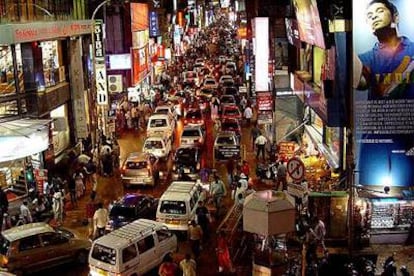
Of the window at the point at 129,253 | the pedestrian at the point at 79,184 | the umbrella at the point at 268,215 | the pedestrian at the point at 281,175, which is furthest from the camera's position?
the pedestrian at the point at 79,184

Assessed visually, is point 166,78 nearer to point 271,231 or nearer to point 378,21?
point 378,21

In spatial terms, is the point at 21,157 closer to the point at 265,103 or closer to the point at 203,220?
the point at 203,220

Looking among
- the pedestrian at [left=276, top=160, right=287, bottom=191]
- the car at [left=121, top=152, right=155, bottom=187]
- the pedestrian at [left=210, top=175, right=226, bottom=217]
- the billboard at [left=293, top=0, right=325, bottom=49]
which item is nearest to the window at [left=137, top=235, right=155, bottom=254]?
the pedestrian at [left=210, top=175, right=226, bottom=217]

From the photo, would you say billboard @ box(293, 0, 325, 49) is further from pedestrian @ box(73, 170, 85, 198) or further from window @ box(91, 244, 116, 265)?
pedestrian @ box(73, 170, 85, 198)

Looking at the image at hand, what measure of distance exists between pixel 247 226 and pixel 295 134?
54.1 ft

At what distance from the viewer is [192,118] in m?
40.5

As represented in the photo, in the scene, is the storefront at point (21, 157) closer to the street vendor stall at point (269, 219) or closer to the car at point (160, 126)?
the car at point (160, 126)

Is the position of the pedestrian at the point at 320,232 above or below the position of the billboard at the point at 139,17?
below

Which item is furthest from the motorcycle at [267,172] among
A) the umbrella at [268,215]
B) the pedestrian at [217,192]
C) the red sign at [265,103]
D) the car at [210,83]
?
the car at [210,83]

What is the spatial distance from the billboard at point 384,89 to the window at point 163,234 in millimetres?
6385

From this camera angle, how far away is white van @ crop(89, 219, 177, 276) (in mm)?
17328

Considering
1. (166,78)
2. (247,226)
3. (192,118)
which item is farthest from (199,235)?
(166,78)

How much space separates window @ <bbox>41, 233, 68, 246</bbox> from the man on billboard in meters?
9.96

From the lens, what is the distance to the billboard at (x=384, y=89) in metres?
20.9
